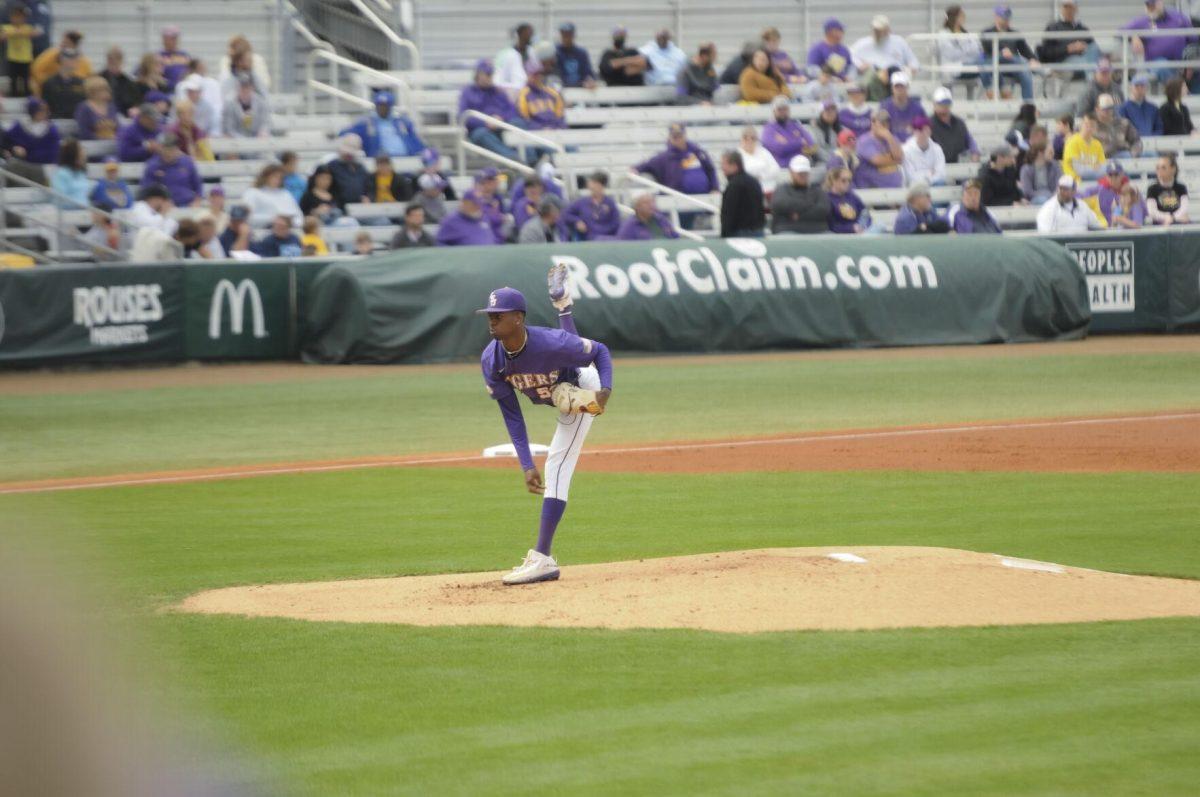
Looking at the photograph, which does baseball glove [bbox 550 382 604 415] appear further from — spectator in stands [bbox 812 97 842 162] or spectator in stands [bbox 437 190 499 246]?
spectator in stands [bbox 812 97 842 162]

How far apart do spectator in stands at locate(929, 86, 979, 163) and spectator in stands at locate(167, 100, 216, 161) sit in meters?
11.6

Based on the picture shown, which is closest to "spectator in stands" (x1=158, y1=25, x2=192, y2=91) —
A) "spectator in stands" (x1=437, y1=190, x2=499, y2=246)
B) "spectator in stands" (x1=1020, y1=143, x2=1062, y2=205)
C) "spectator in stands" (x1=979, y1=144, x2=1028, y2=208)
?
"spectator in stands" (x1=437, y1=190, x2=499, y2=246)

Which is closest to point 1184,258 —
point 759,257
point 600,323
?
point 759,257

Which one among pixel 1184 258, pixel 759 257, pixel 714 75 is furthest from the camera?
pixel 714 75

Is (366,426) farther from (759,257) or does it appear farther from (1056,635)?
(1056,635)

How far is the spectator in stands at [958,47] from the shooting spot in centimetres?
3028

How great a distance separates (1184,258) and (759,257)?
6.80m

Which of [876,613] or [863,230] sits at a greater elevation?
[863,230]

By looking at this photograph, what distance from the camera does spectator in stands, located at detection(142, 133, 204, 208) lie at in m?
21.8

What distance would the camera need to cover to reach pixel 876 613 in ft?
26.5

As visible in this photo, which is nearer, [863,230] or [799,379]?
[799,379]

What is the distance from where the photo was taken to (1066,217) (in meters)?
25.1

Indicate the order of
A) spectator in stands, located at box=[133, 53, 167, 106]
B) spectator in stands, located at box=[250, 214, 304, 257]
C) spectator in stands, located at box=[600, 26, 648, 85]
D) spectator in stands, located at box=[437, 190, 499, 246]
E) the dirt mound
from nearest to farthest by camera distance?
1. the dirt mound
2. spectator in stands, located at box=[250, 214, 304, 257]
3. spectator in stands, located at box=[437, 190, 499, 246]
4. spectator in stands, located at box=[133, 53, 167, 106]
5. spectator in stands, located at box=[600, 26, 648, 85]

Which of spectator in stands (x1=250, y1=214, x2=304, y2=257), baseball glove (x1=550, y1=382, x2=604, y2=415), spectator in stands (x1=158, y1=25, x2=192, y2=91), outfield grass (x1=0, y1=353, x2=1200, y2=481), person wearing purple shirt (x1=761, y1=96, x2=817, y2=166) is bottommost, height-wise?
outfield grass (x1=0, y1=353, x2=1200, y2=481)
